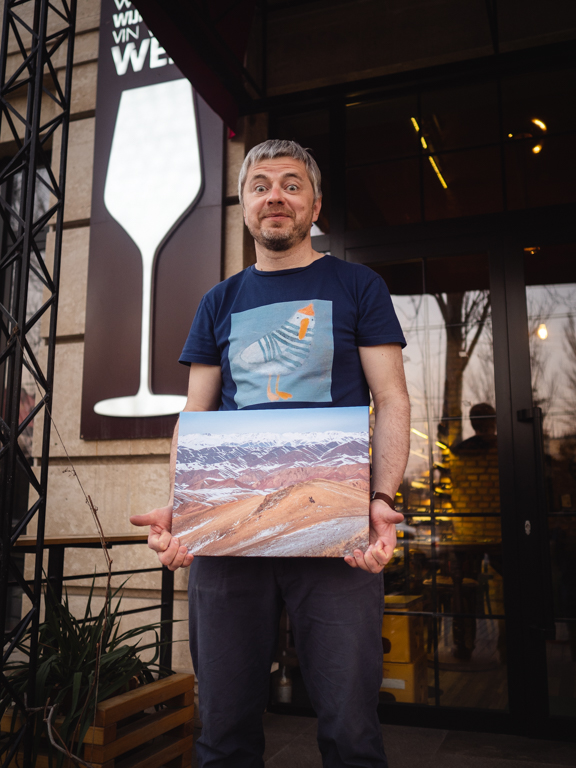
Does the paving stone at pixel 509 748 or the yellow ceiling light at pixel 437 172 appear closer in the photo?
the paving stone at pixel 509 748

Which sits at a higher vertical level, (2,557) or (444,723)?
(2,557)

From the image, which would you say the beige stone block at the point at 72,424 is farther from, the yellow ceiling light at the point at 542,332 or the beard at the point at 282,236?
the beard at the point at 282,236

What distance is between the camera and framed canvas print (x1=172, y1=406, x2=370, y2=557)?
3.86 feet

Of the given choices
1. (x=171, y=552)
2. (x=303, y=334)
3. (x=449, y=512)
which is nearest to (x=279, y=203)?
(x=303, y=334)

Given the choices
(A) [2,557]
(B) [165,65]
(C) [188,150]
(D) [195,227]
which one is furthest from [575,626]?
(B) [165,65]

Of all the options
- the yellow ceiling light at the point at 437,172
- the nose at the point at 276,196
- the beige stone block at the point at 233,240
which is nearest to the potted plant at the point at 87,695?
the nose at the point at 276,196

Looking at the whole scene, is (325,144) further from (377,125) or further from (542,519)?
(542,519)

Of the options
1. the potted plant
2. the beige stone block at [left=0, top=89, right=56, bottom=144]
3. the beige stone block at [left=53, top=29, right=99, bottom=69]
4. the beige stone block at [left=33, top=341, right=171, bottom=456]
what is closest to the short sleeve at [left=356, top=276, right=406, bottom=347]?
the potted plant

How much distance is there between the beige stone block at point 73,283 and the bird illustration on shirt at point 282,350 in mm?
2747

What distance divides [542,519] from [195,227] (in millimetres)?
2487

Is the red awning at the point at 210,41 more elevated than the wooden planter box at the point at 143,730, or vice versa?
the red awning at the point at 210,41

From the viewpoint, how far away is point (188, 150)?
12.5 feet

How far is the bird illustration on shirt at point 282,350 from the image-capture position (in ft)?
4.63

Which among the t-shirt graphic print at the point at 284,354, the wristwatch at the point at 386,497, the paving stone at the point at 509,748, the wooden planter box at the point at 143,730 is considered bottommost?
the paving stone at the point at 509,748
